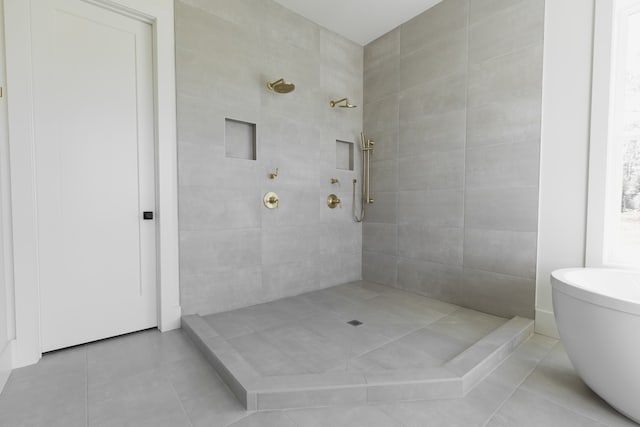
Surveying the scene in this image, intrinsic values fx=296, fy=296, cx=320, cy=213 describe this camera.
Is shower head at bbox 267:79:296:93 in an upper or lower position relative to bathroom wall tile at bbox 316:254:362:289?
upper

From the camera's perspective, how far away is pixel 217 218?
7.75 ft

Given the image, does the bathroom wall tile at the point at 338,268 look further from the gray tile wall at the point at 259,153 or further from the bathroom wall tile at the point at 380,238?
the bathroom wall tile at the point at 380,238

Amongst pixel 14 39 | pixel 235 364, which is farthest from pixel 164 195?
pixel 235 364

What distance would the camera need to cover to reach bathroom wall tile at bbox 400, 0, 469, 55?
2533 millimetres

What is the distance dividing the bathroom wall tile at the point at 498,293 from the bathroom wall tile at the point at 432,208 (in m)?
0.46

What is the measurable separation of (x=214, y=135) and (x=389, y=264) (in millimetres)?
2110

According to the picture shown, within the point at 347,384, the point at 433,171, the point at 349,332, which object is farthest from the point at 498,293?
the point at 347,384

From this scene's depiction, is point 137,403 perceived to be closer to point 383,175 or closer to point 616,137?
point 383,175

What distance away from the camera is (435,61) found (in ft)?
8.86

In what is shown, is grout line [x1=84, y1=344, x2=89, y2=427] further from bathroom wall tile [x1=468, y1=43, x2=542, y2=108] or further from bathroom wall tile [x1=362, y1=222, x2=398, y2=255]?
bathroom wall tile [x1=468, y1=43, x2=542, y2=108]

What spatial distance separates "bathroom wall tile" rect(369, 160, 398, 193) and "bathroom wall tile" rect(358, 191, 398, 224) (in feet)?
0.21

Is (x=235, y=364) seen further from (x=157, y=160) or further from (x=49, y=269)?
(x=157, y=160)

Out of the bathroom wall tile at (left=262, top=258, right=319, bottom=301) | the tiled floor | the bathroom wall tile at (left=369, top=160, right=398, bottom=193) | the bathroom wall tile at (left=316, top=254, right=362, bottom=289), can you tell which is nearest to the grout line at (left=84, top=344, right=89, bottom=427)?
the tiled floor

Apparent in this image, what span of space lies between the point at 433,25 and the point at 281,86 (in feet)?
5.01
